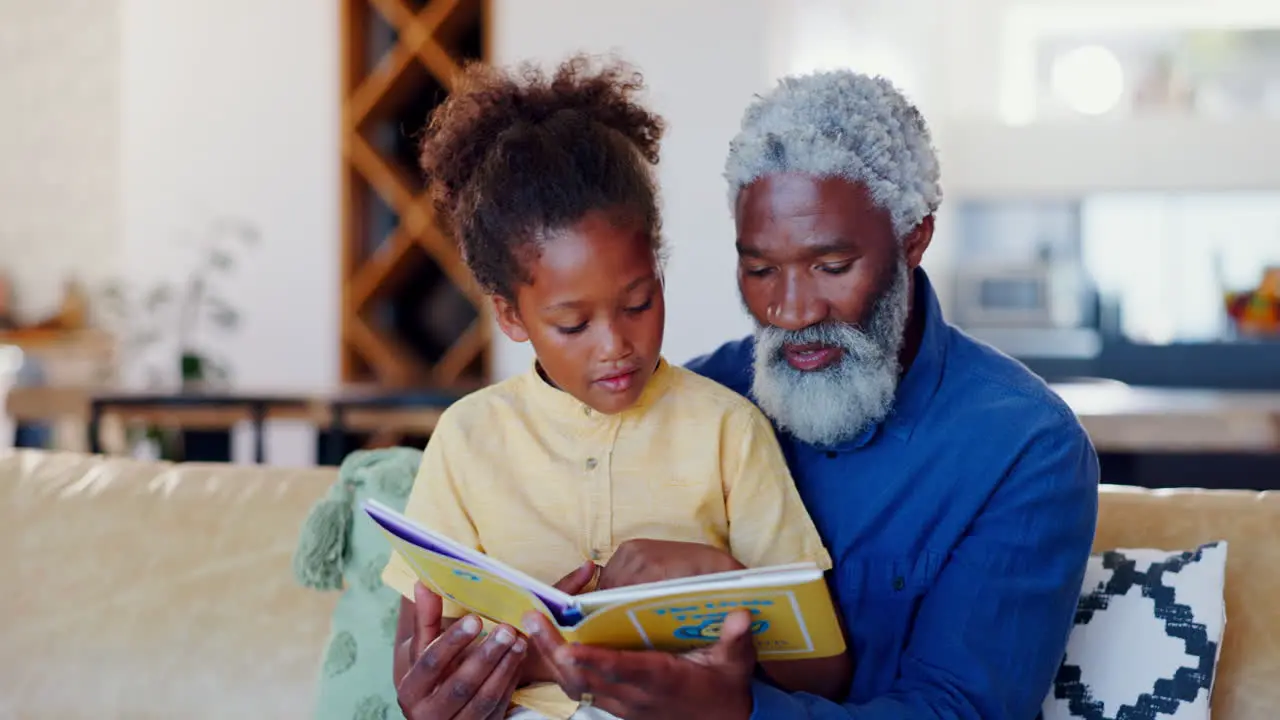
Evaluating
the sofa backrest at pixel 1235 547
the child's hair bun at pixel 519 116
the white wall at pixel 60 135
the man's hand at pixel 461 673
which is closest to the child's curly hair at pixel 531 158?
the child's hair bun at pixel 519 116

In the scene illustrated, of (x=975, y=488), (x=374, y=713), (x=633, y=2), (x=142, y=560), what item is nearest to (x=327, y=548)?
(x=374, y=713)

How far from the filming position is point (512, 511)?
154 centimetres

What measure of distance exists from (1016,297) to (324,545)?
4.81m

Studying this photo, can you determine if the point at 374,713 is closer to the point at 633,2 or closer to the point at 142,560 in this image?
the point at 142,560

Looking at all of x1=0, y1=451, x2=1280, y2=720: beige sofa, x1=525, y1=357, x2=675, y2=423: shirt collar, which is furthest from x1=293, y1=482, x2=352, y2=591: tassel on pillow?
x1=525, y1=357, x2=675, y2=423: shirt collar

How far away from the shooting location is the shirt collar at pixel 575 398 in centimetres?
158

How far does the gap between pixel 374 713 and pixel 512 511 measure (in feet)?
1.75

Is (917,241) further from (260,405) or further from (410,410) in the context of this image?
(260,405)

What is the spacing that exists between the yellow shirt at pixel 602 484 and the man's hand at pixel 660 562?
0.45 ft

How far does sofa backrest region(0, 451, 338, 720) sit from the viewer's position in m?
2.11

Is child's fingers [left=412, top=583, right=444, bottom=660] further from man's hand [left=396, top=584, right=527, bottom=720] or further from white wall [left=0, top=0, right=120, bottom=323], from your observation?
white wall [left=0, top=0, right=120, bottom=323]

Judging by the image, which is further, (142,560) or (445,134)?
(142,560)

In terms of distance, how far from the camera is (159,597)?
7.16 ft

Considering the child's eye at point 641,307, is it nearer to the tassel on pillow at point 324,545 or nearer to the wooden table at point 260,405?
the tassel on pillow at point 324,545
